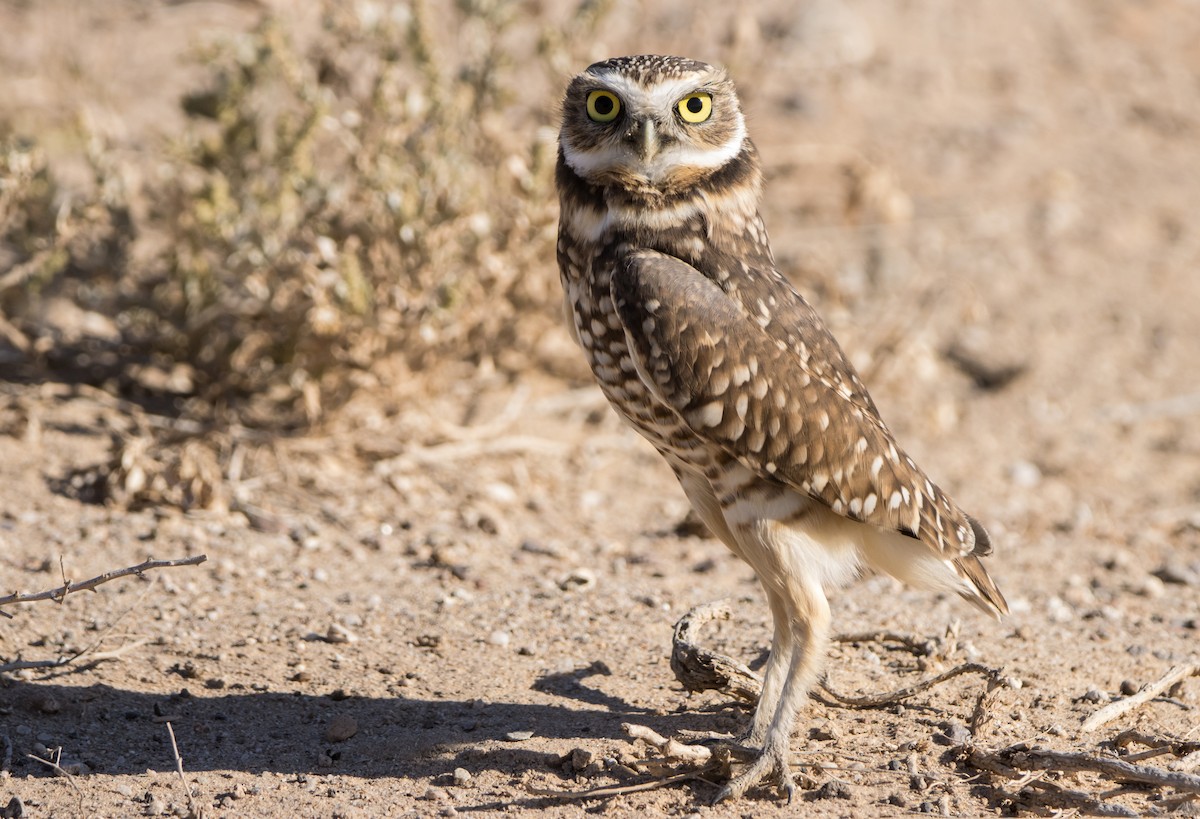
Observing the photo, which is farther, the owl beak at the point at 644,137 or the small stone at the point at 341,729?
the small stone at the point at 341,729

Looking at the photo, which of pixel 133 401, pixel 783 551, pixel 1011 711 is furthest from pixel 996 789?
pixel 133 401

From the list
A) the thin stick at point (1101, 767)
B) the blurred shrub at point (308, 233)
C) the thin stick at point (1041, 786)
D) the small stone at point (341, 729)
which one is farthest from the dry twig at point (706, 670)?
the blurred shrub at point (308, 233)

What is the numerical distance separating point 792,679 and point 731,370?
0.95m

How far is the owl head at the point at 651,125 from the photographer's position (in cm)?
405

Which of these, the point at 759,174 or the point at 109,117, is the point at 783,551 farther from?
the point at 109,117

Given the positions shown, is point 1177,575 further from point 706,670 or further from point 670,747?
point 670,747

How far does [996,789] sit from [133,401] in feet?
15.3

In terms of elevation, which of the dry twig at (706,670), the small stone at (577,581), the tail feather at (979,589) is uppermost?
the tail feather at (979,589)

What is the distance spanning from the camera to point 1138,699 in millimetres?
4320

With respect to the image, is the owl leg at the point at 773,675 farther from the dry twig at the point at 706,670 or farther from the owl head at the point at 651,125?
the owl head at the point at 651,125

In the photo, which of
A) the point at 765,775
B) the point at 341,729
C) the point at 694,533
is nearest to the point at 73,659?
the point at 341,729

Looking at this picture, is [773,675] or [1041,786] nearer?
[1041,786]

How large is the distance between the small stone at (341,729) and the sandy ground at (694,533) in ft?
0.04

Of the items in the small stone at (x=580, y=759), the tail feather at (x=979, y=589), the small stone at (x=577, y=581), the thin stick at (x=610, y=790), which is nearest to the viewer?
the thin stick at (x=610, y=790)
